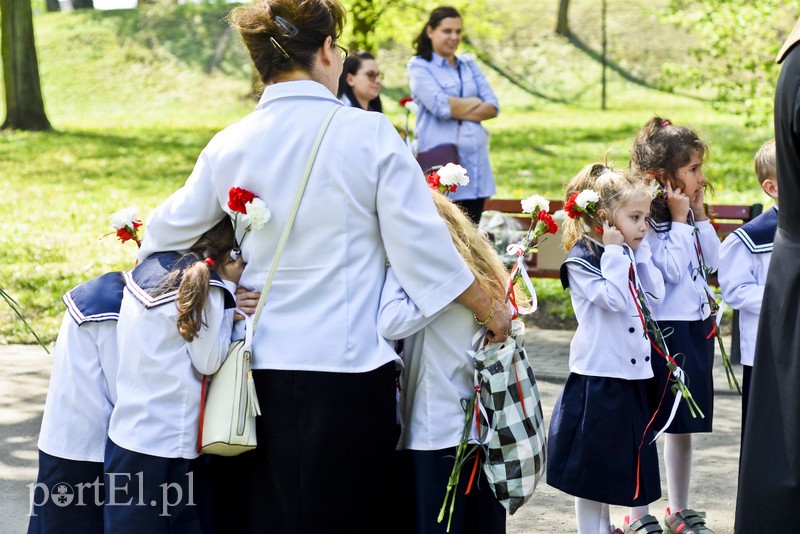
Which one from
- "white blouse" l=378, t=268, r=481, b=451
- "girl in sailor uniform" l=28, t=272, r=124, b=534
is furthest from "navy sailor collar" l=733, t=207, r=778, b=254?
"girl in sailor uniform" l=28, t=272, r=124, b=534

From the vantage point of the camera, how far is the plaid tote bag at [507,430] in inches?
125

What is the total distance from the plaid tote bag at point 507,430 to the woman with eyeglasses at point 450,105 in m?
4.75

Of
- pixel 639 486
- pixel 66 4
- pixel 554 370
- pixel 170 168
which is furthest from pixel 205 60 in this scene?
pixel 639 486

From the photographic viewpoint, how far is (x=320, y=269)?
118 inches

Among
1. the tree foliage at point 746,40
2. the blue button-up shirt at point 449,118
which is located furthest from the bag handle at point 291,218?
the tree foliage at point 746,40

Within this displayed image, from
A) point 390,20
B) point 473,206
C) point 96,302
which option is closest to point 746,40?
point 390,20

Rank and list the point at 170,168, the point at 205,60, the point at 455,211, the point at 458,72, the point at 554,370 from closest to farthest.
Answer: the point at 455,211
the point at 554,370
the point at 458,72
the point at 170,168
the point at 205,60

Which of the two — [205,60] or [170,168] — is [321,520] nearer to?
[170,168]

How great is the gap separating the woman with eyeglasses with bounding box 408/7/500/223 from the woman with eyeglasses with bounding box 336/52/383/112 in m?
0.54

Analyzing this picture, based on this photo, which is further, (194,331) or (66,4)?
(66,4)

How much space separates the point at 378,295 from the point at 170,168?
47.4 feet

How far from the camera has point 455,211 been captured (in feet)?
11.2

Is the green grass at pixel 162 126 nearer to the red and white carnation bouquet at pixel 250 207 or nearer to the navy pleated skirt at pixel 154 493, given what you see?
the red and white carnation bouquet at pixel 250 207

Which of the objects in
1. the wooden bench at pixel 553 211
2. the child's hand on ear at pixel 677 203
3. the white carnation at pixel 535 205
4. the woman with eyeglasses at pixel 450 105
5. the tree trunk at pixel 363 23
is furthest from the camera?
the tree trunk at pixel 363 23
